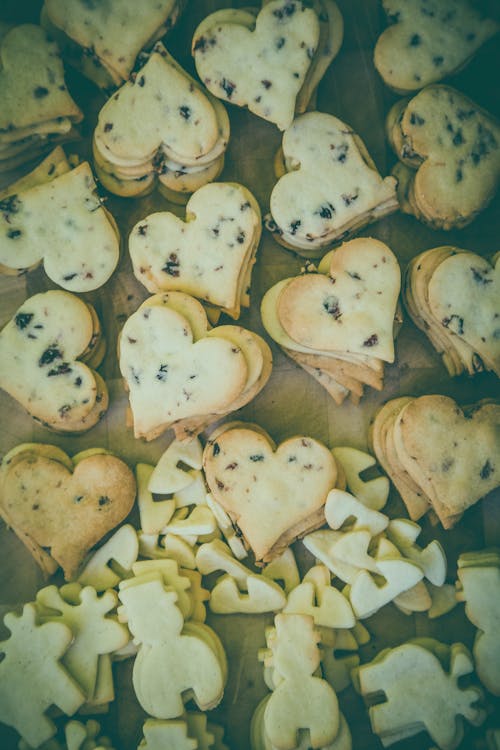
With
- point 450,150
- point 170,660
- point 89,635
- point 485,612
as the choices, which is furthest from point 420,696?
point 450,150

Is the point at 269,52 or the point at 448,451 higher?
the point at 269,52

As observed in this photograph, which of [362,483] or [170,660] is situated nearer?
[170,660]

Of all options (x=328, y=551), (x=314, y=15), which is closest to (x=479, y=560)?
(x=328, y=551)

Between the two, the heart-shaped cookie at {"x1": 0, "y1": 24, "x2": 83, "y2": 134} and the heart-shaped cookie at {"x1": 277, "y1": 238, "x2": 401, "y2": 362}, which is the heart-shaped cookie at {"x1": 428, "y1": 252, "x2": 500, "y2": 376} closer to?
the heart-shaped cookie at {"x1": 277, "y1": 238, "x2": 401, "y2": 362}

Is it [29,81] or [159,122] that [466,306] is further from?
[29,81]

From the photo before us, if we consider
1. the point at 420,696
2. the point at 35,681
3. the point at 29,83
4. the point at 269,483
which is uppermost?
the point at 29,83

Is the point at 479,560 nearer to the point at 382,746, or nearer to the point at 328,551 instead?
the point at 328,551

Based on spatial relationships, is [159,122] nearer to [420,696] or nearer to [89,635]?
[89,635]
